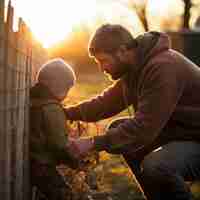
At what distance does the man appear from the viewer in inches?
197

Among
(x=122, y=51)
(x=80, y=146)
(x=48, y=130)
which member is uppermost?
(x=122, y=51)

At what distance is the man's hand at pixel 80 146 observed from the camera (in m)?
4.99

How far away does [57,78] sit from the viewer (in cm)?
518

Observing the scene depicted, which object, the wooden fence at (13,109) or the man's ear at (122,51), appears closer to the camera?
the wooden fence at (13,109)

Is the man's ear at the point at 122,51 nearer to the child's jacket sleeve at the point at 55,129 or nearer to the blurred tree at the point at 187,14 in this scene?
the child's jacket sleeve at the point at 55,129

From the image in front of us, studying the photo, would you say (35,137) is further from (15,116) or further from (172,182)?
(172,182)

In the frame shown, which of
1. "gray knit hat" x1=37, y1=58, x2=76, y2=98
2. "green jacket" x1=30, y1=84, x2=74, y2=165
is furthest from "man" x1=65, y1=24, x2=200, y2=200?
"gray knit hat" x1=37, y1=58, x2=76, y2=98

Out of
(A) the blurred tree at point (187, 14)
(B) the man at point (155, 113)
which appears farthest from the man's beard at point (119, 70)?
(A) the blurred tree at point (187, 14)

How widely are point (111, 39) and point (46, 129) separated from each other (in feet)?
2.65

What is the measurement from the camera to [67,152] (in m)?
5.02

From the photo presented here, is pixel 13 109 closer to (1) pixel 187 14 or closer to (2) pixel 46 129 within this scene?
(2) pixel 46 129

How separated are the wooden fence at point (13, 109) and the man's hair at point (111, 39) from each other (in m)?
0.52

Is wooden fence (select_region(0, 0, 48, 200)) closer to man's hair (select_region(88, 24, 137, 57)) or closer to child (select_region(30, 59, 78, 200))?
child (select_region(30, 59, 78, 200))

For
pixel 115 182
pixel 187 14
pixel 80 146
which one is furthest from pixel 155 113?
pixel 187 14
